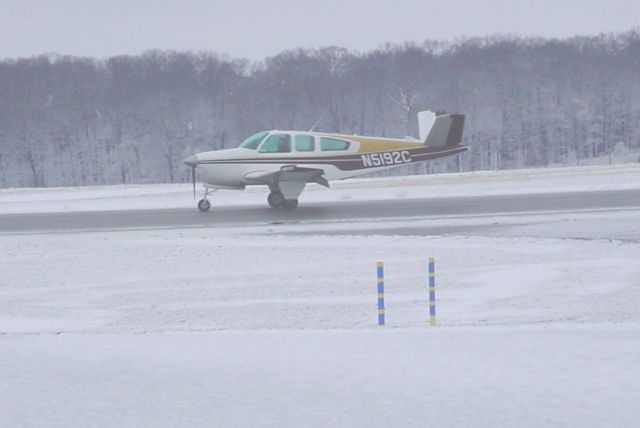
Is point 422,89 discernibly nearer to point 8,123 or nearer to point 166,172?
point 166,172

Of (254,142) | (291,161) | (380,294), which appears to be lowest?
(380,294)

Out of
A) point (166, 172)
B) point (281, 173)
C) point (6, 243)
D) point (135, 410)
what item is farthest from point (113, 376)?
point (166, 172)

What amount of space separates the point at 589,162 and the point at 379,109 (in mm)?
19417

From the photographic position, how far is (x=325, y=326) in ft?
37.4

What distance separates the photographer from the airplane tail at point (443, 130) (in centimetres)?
2509

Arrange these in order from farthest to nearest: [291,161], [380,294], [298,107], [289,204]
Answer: [298,107], [289,204], [291,161], [380,294]

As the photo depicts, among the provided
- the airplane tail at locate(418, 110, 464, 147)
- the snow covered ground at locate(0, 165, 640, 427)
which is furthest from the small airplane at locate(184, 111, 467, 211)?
the snow covered ground at locate(0, 165, 640, 427)

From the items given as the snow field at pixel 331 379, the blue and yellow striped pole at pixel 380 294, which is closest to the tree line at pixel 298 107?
the blue and yellow striped pole at pixel 380 294

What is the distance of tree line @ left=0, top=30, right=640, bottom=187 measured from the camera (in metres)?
79.0

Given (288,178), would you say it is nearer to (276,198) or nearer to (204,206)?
(276,198)

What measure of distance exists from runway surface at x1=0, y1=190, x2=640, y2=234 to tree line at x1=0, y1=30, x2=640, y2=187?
43.7 meters

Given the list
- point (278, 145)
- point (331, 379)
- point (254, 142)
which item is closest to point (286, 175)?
point (278, 145)

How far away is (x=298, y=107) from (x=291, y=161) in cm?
5961

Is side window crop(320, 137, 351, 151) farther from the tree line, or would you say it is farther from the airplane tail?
the tree line
